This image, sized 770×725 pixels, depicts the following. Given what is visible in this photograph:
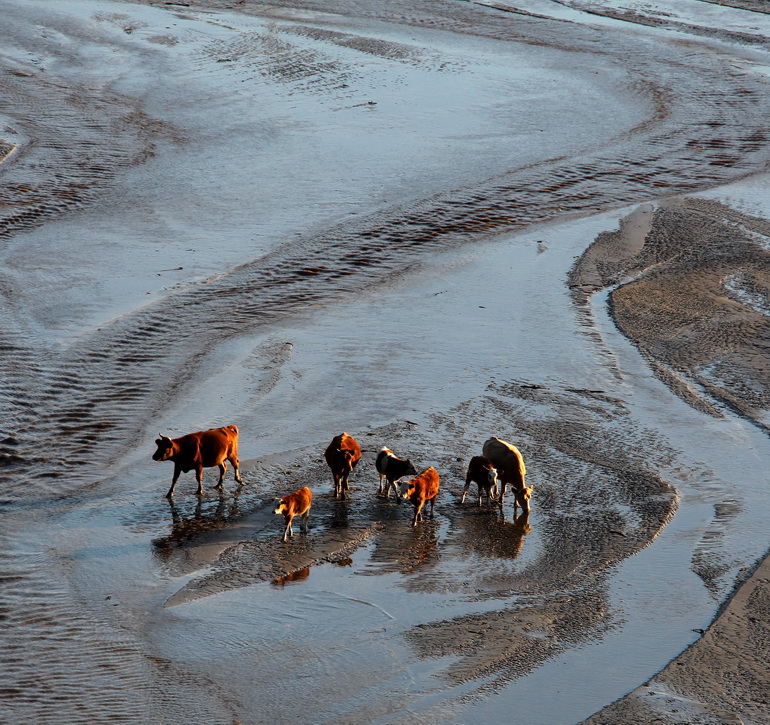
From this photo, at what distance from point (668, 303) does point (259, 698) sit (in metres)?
9.99

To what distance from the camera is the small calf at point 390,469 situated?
9.57 m

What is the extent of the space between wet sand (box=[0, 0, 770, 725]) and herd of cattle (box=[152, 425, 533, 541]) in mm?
227

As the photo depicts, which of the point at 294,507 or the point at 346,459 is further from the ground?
the point at 346,459

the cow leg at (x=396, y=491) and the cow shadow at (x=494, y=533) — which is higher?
the cow shadow at (x=494, y=533)

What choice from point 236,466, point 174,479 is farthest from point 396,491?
point 174,479

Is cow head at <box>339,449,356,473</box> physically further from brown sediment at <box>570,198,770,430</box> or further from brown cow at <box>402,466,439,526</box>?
brown sediment at <box>570,198,770,430</box>

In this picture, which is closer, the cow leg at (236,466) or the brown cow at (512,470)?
the brown cow at (512,470)

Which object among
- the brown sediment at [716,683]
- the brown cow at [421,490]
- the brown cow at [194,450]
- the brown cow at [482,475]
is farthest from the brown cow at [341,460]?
the brown sediment at [716,683]

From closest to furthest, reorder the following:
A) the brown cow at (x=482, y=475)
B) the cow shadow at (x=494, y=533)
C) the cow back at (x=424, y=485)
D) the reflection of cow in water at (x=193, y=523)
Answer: the reflection of cow in water at (x=193, y=523) → the cow shadow at (x=494, y=533) → the cow back at (x=424, y=485) → the brown cow at (x=482, y=475)

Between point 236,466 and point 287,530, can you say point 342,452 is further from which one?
point 236,466

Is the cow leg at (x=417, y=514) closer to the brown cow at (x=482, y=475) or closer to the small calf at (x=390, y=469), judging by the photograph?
the small calf at (x=390, y=469)

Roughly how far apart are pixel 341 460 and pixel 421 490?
81cm

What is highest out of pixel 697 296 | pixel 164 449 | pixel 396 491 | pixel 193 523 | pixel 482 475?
pixel 697 296

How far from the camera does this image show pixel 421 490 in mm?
9297
